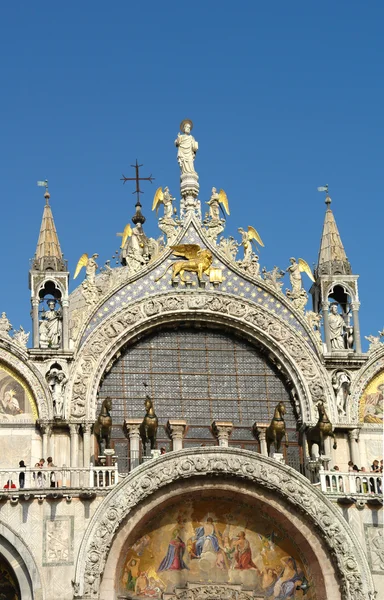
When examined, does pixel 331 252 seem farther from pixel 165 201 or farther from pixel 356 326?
pixel 165 201

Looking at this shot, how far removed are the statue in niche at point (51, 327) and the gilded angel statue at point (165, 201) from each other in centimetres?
345

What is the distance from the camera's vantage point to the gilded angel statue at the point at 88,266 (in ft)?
113

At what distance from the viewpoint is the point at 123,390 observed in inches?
1346

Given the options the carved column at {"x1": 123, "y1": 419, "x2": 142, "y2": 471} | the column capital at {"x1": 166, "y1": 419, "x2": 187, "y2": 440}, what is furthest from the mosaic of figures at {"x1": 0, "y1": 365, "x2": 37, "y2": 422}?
the column capital at {"x1": 166, "y1": 419, "x2": 187, "y2": 440}

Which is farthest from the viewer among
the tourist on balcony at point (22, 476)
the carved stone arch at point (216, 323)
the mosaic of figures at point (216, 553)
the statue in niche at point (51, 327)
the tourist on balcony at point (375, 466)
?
the statue in niche at point (51, 327)

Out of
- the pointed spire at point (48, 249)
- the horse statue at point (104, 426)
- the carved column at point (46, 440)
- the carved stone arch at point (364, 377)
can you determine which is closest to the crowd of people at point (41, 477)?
the carved column at point (46, 440)

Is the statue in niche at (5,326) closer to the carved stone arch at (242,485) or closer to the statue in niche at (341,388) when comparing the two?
the carved stone arch at (242,485)

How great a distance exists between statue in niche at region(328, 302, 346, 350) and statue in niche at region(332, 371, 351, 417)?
2.31ft

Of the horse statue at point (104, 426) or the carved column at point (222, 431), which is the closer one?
the horse statue at point (104, 426)

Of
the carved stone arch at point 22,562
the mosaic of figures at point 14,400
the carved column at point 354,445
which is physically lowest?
the carved stone arch at point 22,562

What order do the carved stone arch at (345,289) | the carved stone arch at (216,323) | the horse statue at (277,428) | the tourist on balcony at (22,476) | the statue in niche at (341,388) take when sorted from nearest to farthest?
the tourist on balcony at (22,476) < the horse statue at (277,428) < the carved stone arch at (216,323) < the statue in niche at (341,388) < the carved stone arch at (345,289)

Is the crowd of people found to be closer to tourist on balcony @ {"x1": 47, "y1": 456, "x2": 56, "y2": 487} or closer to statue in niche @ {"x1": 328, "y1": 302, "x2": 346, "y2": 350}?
tourist on balcony @ {"x1": 47, "y1": 456, "x2": 56, "y2": 487}

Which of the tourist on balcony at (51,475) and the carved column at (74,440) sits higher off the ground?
the carved column at (74,440)

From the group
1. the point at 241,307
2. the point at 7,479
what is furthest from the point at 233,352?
the point at 7,479
